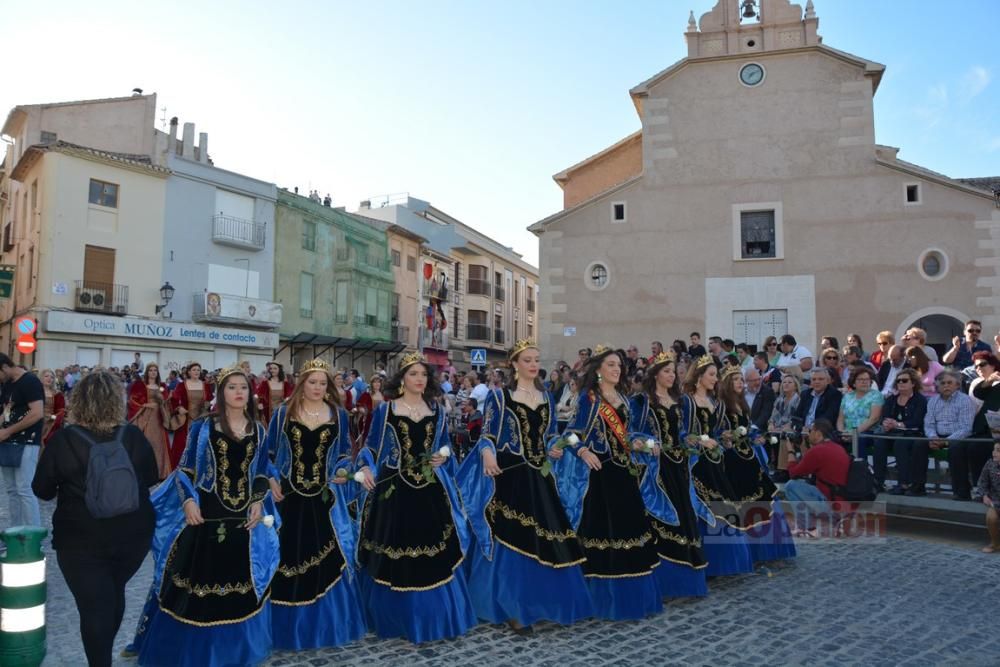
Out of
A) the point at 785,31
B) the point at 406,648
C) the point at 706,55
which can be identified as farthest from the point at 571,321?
the point at 406,648

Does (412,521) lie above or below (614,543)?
above

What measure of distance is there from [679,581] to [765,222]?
17.4m

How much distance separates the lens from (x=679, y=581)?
245 inches

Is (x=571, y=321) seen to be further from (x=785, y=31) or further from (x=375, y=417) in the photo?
(x=375, y=417)

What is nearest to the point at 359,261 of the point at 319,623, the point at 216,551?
the point at 319,623

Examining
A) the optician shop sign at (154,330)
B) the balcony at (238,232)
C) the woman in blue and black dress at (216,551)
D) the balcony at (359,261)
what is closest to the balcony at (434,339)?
the balcony at (359,261)

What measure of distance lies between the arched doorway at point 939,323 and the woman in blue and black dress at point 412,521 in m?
18.1

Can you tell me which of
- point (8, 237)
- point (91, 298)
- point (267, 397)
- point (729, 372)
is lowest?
point (267, 397)

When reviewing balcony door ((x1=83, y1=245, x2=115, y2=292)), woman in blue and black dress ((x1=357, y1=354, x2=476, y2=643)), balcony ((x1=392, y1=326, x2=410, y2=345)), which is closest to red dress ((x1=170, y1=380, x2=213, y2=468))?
woman in blue and black dress ((x1=357, y1=354, x2=476, y2=643))

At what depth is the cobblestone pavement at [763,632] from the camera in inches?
198

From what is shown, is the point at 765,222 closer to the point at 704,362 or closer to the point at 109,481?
the point at 704,362

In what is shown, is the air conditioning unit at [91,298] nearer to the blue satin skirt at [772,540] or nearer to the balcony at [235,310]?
the balcony at [235,310]

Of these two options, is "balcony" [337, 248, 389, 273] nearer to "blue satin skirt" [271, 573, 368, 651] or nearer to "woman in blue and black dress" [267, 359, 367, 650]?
"woman in blue and black dress" [267, 359, 367, 650]

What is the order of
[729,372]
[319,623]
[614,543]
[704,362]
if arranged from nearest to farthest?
[319,623], [614,543], [704,362], [729,372]
